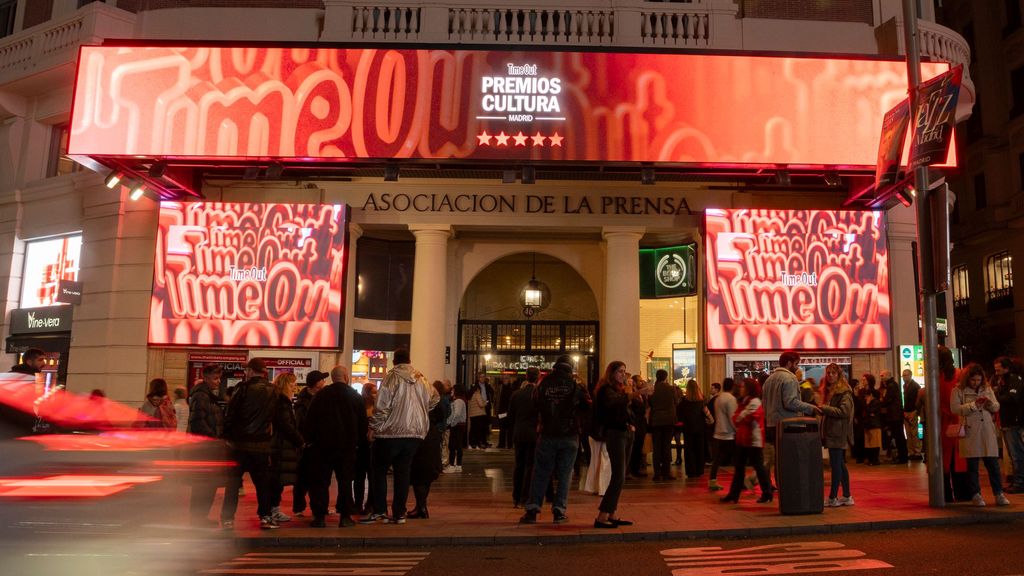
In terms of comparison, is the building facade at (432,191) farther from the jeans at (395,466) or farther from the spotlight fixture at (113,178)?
the jeans at (395,466)

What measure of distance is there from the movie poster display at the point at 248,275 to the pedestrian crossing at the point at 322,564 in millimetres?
9074

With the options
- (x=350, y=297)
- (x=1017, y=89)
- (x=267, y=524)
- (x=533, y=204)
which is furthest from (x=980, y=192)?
(x=267, y=524)

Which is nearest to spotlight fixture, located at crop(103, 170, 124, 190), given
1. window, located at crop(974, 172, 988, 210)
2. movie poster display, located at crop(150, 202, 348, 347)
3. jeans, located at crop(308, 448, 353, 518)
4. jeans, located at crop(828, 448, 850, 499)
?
movie poster display, located at crop(150, 202, 348, 347)

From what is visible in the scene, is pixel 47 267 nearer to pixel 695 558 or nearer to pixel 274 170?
pixel 274 170

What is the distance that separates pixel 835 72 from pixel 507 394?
9.65 m

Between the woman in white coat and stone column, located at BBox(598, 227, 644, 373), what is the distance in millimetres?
7692

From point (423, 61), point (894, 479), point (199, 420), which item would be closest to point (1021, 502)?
point (894, 479)

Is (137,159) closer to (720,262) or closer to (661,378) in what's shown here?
(661,378)

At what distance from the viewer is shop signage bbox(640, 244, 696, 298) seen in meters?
19.0

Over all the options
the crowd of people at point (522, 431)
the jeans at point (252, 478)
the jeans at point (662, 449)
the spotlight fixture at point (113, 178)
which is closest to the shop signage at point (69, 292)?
the spotlight fixture at point (113, 178)

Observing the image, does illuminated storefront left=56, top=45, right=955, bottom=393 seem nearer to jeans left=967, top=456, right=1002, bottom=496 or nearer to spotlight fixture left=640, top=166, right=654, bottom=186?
spotlight fixture left=640, top=166, right=654, bottom=186

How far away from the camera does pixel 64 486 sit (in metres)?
4.29

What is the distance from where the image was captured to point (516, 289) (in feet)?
69.6

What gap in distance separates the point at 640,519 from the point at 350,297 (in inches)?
412
